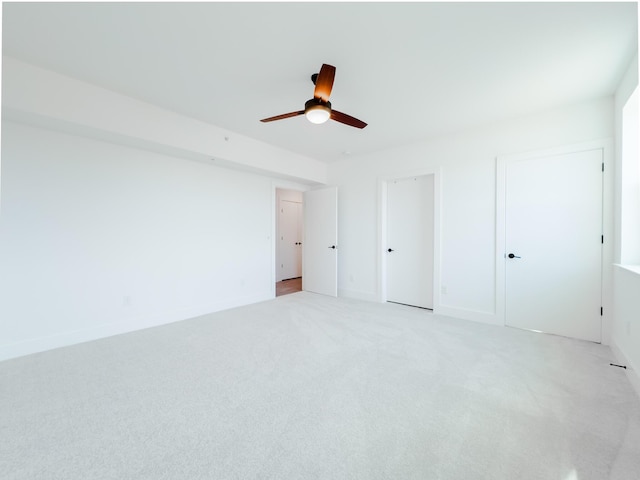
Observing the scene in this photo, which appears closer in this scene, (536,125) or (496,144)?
(536,125)

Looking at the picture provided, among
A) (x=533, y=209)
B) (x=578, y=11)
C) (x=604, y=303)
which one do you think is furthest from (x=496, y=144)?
(x=604, y=303)

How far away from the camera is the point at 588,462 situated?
54.6 inches

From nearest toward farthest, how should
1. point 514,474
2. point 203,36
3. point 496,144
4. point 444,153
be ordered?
point 514,474
point 203,36
point 496,144
point 444,153

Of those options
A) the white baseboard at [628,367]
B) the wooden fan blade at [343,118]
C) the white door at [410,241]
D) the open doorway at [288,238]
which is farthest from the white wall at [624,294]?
the open doorway at [288,238]

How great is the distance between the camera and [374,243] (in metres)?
4.73

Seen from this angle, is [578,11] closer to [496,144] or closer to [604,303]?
[496,144]

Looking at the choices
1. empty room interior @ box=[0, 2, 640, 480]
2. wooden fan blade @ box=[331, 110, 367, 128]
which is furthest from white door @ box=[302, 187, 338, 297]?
wooden fan blade @ box=[331, 110, 367, 128]

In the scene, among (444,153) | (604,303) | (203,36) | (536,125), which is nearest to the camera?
(203,36)

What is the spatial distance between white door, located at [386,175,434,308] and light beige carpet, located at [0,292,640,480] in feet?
4.47

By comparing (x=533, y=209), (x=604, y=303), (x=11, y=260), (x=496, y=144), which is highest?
(x=496, y=144)

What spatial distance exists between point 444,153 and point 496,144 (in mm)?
626

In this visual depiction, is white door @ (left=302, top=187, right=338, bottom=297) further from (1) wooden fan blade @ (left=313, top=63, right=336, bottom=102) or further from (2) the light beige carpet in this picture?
(1) wooden fan blade @ (left=313, top=63, right=336, bottom=102)

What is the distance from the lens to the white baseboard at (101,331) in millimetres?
2623

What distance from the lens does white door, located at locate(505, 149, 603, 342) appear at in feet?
9.50
